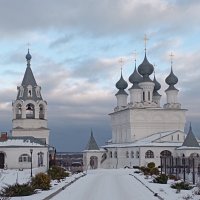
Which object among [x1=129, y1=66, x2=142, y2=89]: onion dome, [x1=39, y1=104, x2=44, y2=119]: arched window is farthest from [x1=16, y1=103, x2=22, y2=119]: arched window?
[x1=129, y1=66, x2=142, y2=89]: onion dome

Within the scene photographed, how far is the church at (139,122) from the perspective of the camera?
215ft

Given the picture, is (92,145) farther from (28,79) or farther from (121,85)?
(28,79)

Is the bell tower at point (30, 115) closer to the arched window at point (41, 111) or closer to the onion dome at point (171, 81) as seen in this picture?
the arched window at point (41, 111)

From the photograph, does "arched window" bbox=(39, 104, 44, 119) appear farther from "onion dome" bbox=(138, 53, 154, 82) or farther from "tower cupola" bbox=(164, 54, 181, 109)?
"tower cupola" bbox=(164, 54, 181, 109)

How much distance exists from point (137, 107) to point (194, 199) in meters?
52.0

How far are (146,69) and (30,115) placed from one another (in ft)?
67.7

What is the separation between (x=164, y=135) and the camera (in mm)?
64250

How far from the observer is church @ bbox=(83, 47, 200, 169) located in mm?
65500

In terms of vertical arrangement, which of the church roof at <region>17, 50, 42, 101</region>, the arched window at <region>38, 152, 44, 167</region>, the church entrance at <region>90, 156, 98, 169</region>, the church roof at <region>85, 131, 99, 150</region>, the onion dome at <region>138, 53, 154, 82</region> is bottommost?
the church entrance at <region>90, 156, 98, 169</region>

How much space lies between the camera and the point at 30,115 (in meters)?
56.7

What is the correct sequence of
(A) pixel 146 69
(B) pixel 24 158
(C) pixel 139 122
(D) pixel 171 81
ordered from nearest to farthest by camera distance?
(B) pixel 24 158, (C) pixel 139 122, (A) pixel 146 69, (D) pixel 171 81

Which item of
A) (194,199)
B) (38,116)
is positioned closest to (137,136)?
(38,116)

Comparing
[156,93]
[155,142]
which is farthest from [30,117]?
[156,93]

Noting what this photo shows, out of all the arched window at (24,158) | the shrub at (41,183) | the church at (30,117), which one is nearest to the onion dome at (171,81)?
the church at (30,117)
